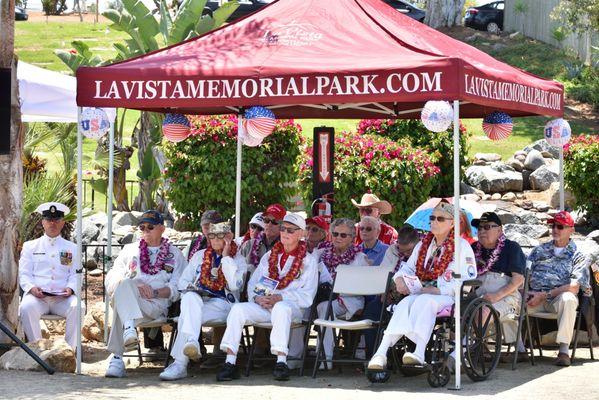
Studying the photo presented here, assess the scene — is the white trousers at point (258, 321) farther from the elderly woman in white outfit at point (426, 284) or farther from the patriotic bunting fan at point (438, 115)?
the patriotic bunting fan at point (438, 115)

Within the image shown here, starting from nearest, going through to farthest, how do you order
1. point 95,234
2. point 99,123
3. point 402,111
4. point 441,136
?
1. point 99,123
2. point 402,111
3. point 95,234
4. point 441,136

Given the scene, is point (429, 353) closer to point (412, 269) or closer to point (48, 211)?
point (412, 269)

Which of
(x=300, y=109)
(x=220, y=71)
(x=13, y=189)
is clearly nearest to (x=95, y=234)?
(x=300, y=109)

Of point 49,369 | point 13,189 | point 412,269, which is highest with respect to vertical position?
point 13,189

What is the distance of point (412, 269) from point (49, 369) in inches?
117

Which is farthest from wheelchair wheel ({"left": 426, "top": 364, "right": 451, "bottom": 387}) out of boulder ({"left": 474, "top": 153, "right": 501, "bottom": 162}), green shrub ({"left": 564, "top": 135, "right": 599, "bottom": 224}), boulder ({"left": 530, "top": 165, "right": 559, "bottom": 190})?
boulder ({"left": 474, "top": 153, "right": 501, "bottom": 162})

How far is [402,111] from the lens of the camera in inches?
450

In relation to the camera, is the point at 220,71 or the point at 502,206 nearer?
the point at 220,71

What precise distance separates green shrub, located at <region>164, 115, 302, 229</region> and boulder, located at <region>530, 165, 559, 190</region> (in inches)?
235

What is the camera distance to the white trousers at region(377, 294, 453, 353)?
27.4 feet

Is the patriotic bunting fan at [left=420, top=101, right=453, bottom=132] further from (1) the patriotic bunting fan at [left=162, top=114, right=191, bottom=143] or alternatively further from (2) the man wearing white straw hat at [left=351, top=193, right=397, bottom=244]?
(1) the patriotic bunting fan at [left=162, top=114, right=191, bottom=143]

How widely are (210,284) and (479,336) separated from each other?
7.21ft

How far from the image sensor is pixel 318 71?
27.8 feet

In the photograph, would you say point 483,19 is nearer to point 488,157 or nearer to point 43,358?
point 488,157
